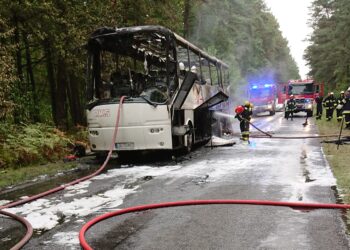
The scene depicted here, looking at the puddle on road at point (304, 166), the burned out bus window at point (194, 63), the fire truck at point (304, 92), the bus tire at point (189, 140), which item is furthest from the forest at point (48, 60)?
the fire truck at point (304, 92)

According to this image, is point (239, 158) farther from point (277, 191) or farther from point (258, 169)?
point (277, 191)

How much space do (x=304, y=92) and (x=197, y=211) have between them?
28.8 meters

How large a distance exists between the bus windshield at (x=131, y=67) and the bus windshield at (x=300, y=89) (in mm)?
22890

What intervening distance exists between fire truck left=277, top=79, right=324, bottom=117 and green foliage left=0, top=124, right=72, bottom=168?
22223 millimetres

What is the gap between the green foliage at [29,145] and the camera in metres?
10.6

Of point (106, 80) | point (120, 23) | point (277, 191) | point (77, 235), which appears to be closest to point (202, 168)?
point (277, 191)

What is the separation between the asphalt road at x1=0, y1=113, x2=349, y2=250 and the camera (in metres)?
4.57

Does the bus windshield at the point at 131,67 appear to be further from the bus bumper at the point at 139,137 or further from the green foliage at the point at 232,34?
the green foliage at the point at 232,34

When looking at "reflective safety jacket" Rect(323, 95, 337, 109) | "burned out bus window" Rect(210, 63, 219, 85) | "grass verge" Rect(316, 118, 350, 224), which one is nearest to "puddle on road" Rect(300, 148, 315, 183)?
"grass verge" Rect(316, 118, 350, 224)

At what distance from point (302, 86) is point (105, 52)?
78.9 feet

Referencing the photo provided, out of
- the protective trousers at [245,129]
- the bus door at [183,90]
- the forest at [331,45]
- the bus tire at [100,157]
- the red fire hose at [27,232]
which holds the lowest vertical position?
the red fire hose at [27,232]

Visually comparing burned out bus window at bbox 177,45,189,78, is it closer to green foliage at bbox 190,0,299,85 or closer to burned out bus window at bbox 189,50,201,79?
burned out bus window at bbox 189,50,201,79

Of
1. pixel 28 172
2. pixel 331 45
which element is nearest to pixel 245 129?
pixel 28 172

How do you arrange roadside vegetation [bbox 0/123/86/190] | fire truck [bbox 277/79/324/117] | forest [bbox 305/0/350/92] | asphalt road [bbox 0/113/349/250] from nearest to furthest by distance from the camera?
1. asphalt road [bbox 0/113/349/250]
2. roadside vegetation [bbox 0/123/86/190]
3. fire truck [bbox 277/79/324/117]
4. forest [bbox 305/0/350/92]
